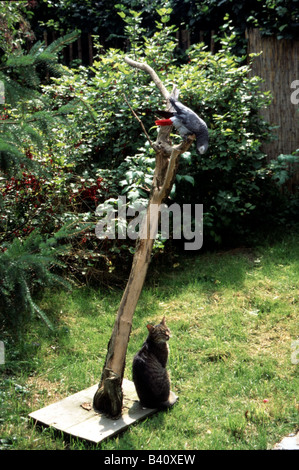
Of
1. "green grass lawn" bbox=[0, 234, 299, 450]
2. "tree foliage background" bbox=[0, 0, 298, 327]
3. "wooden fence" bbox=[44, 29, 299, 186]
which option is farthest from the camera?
"wooden fence" bbox=[44, 29, 299, 186]

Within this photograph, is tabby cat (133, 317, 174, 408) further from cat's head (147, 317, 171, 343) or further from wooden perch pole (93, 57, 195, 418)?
wooden perch pole (93, 57, 195, 418)

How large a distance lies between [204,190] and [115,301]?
202 cm

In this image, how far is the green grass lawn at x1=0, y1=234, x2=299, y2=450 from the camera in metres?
3.68

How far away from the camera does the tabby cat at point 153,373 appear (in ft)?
12.6

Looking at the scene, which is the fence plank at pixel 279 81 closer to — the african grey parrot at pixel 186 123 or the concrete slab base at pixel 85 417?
the african grey parrot at pixel 186 123

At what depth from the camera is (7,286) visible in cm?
385

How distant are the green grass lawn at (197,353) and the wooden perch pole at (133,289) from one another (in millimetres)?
285

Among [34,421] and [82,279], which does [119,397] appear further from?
[82,279]

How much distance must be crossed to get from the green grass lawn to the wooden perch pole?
285mm

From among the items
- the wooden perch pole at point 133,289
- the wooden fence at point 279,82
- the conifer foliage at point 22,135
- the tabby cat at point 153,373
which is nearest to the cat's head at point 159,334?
the tabby cat at point 153,373

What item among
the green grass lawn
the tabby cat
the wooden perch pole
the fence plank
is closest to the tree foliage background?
the fence plank

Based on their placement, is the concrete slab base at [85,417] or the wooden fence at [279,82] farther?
the wooden fence at [279,82]

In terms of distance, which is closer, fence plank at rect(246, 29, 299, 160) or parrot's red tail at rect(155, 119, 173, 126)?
parrot's red tail at rect(155, 119, 173, 126)
